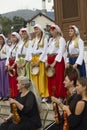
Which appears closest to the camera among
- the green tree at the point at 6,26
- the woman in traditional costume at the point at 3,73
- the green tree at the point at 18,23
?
the woman in traditional costume at the point at 3,73

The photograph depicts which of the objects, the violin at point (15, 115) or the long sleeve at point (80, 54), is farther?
the long sleeve at point (80, 54)

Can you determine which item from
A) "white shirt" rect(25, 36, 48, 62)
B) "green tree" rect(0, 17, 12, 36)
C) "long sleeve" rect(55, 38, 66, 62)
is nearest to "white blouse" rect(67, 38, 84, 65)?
"long sleeve" rect(55, 38, 66, 62)

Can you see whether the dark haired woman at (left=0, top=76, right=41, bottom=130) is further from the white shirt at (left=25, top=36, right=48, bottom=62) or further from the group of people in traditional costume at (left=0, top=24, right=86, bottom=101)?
the white shirt at (left=25, top=36, right=48, bottom=62)

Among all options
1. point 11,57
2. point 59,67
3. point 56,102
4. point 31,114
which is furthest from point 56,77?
point 56,102

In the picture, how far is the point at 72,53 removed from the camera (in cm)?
845

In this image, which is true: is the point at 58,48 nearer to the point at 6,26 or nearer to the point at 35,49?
the point at 35,49

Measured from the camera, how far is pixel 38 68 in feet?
29.4

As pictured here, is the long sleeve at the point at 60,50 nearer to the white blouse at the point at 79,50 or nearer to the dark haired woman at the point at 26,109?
the white blouse at the point at 79,50

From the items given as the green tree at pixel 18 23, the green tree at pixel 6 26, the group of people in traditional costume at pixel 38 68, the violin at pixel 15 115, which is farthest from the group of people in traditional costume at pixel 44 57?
the green tree at pixel 6 26

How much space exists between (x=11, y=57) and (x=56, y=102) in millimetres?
4115

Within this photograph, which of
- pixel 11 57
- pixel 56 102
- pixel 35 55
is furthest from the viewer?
pixel 11 57

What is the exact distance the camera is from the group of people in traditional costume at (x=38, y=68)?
6527 mm

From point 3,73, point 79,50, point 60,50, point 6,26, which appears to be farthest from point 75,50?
point 6,26

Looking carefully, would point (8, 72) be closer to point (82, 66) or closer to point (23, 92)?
point (82, 66)
